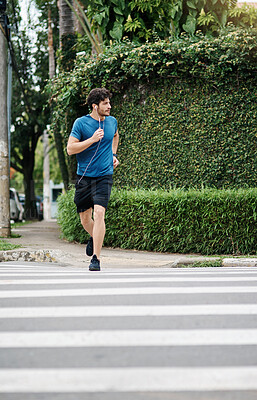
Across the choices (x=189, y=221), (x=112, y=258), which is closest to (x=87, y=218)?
(x=112, y=258)

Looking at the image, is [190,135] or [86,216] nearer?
[86,216]

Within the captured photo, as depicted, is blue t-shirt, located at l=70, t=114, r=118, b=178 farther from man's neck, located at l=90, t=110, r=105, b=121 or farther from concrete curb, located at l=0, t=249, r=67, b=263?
concrete curb, located at l=0, t=249, r=67, b=263

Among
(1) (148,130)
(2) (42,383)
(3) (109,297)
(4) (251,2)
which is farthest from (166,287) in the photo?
(4) (251,2)

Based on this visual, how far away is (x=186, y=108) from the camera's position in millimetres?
12672

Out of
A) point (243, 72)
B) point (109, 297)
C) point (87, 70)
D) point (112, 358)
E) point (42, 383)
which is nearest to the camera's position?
point (42, 383)

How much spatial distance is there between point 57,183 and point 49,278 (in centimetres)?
4168

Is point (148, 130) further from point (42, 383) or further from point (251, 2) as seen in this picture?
point (42, 383)

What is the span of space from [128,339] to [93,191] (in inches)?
143

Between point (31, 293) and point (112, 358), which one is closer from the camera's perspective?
point (112, 358)

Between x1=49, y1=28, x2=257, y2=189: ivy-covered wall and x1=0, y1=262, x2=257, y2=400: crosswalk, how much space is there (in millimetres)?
7259

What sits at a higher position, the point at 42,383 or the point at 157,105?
the point at 157,105

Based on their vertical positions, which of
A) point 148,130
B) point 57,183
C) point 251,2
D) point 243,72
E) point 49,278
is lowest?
point 57,183

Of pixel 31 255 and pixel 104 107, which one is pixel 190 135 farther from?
pixel 104 107

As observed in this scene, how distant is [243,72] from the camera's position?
12297 mm
